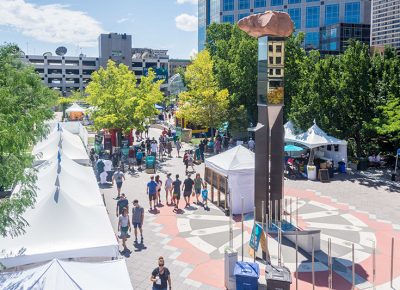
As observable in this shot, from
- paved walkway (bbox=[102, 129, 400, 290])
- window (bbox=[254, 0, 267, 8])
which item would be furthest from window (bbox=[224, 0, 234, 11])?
paved walkway (bbox=[102, 129, 400, 290])

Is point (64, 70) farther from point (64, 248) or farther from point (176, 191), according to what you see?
point (64, 248)

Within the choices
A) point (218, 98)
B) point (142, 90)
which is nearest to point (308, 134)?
point (218, 98)

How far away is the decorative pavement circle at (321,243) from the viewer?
12000 millimetres

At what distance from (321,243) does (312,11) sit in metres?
65.2

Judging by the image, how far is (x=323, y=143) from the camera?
25.3 meters

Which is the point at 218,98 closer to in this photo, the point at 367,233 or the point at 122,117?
the point at 122,117

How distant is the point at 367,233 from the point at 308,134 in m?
11.5

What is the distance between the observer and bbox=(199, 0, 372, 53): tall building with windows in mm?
71312

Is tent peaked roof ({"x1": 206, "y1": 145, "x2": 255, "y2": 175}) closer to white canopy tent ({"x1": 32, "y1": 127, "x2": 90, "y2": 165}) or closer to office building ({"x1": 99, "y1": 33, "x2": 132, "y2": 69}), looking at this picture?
white canopy tent ({"x1": 32, "y1": 127, "x2": 90, "y2": 165})

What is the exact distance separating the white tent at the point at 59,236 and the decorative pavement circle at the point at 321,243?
3.09m

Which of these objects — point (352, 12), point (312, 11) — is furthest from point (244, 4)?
point (352, 12)

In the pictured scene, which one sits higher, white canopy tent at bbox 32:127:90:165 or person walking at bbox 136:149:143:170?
white canopy tent at bbox 32:127:90:165

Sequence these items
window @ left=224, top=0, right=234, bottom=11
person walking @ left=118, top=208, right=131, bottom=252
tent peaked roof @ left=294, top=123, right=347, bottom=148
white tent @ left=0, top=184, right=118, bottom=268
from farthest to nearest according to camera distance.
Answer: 1. window @ left=224, top=0, right=234, bottom=11
2. tent peaked roof @ left=294, top=123, right=347, bottom=148
3. person walking @ left=118, top=208, right=131, bottom=252
4. white tent @ left=0, top=184, right=118, bottom=268

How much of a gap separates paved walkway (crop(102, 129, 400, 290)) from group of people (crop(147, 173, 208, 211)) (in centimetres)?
44
